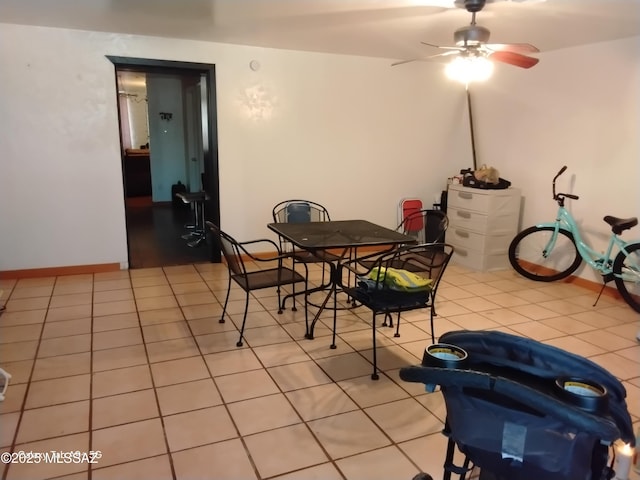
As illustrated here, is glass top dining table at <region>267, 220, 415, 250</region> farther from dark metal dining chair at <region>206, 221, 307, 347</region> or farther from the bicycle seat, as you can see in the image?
the bicycle seat

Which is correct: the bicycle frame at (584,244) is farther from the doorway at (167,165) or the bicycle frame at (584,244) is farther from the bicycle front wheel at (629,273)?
the doorway at (167,165)

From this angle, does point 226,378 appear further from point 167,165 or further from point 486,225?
point 167,165

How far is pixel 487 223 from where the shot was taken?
4785mm

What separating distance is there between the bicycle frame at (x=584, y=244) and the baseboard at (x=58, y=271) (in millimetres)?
4232

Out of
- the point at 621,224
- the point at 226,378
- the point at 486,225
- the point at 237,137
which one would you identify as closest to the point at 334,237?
the point at 226,378

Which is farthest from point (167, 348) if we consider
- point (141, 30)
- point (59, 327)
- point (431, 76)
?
point (431, 76)

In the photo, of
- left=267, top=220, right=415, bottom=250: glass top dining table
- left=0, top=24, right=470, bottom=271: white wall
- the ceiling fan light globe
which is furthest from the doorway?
the ceiling fan light globe

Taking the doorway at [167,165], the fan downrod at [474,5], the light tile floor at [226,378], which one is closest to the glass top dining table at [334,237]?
the light tile floor at [226,378]

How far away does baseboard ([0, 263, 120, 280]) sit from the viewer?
4254 mm

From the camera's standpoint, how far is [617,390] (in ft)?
4.28

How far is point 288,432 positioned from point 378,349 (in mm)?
1032

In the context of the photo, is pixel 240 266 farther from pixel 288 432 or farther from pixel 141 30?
pixel 141 30

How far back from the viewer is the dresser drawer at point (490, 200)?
476cm

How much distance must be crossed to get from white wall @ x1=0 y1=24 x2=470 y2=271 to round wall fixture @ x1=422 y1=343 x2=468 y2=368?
12.2 feet
